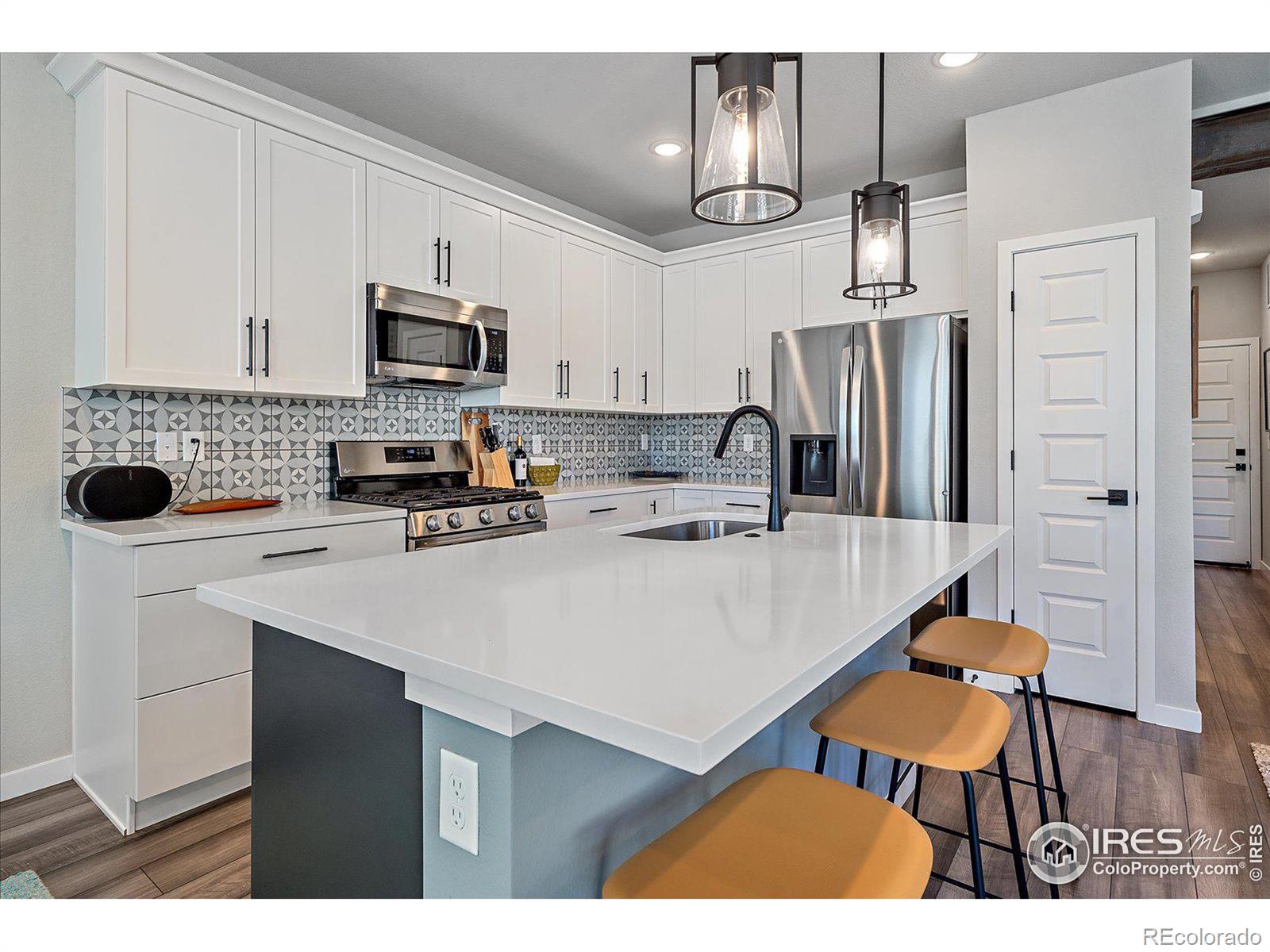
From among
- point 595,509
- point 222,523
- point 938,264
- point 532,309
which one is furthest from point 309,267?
point 938,264

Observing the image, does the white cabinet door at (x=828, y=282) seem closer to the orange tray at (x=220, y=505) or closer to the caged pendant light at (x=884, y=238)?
the caged pendant light at (x=884, y=238)

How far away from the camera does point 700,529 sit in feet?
7.50

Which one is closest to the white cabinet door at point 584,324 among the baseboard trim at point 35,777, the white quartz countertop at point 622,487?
the white quartz countertop at point 622,487

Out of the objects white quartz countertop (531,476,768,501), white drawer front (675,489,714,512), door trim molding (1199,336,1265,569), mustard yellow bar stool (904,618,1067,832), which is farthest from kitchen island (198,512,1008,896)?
door trim molding (1199,336,1265,569)

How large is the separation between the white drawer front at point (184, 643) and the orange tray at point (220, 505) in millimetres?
450

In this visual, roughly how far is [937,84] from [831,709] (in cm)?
269

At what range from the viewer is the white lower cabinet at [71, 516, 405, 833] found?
6.83 ft

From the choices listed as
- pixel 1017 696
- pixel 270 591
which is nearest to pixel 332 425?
pixel 270 591

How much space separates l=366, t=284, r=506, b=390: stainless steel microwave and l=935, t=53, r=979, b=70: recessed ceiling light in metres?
2.15

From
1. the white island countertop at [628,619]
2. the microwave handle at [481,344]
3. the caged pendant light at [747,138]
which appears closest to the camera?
the white island countertop at [628,619]

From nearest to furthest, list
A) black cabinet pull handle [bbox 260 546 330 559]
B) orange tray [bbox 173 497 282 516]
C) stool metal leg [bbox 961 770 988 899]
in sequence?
stool metal leg [bbox 961 770 988 899] → black cabinet pull handle [bbox 260 546 330 559] → orange tray [bbox 173 497 282 516]

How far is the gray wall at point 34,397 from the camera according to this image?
2.32m

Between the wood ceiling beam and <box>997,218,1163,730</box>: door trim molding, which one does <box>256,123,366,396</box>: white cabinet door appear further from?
the wood ceiling beam

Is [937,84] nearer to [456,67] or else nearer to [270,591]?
[456,67]
